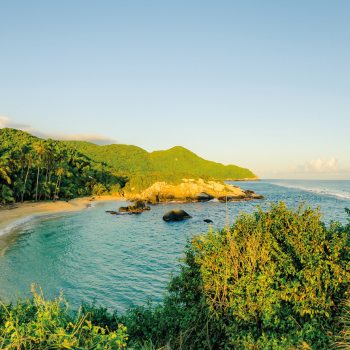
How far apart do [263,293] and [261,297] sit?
167mm

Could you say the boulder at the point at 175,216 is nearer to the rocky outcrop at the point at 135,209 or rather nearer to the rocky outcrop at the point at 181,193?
the rocky outcrop at the point at 135,209

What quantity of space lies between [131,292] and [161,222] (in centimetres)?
2704

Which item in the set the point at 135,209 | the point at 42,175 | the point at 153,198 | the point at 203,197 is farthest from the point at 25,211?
the point at 203,197

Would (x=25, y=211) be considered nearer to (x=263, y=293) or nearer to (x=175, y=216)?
(x=175, y=216)

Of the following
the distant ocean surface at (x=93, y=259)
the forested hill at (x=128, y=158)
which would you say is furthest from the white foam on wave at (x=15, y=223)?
the forested hill at (x=128, y=158)

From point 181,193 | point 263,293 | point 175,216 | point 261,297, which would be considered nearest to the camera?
point 261,297

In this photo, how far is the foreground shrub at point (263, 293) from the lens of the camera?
22.4 ft

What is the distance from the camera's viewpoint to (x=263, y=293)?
730 centimetres

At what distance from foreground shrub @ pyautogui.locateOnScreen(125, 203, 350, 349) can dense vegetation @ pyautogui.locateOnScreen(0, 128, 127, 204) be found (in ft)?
172

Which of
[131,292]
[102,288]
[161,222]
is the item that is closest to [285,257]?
[131,292]

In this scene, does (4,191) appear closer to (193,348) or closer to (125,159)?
(193,348)

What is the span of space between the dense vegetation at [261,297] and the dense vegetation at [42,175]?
5218cm

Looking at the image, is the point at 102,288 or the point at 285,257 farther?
Answer: the point at 102,288

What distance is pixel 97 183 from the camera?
85.9 m
